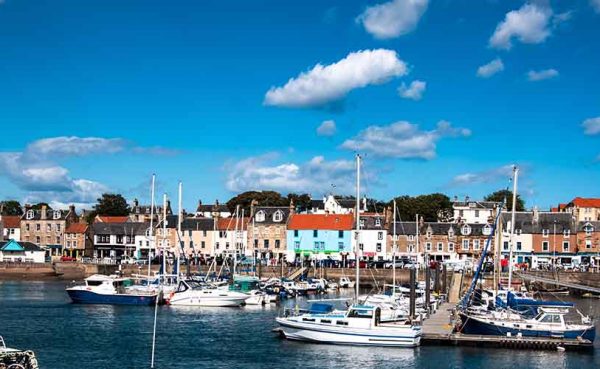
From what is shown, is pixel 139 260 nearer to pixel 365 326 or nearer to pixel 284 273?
pixel 284 273

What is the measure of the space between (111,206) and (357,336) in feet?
412

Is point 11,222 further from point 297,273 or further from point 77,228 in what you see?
point 297,273

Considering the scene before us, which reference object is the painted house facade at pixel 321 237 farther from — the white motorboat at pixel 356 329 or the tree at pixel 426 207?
the white motorboat at pixel 356 329

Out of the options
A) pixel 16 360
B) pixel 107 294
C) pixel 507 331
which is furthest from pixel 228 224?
pixel 16 360

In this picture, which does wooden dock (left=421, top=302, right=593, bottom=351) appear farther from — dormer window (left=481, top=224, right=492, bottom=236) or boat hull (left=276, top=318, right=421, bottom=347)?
dormer window (left=481, top=224, right=492, bottom=236)

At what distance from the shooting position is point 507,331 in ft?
147

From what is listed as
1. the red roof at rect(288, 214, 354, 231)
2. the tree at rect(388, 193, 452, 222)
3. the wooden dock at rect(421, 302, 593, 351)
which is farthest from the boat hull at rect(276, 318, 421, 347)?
the tree at rect(388, 193, 452, 222)

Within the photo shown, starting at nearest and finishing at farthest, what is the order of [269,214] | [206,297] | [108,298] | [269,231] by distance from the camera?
[206,297]
[108,298]
[269,231]
[269,214]

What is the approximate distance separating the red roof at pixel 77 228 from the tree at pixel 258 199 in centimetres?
3354

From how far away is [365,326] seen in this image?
145 feet

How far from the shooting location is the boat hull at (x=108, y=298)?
68.5m

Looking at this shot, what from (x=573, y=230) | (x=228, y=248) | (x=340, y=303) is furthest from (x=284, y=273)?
(x=573, y=230)

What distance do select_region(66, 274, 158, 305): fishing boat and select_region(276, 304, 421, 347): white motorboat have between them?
2589 centimetres

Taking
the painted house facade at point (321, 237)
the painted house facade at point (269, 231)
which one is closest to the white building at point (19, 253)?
the painted house facade at point (269, 231)
